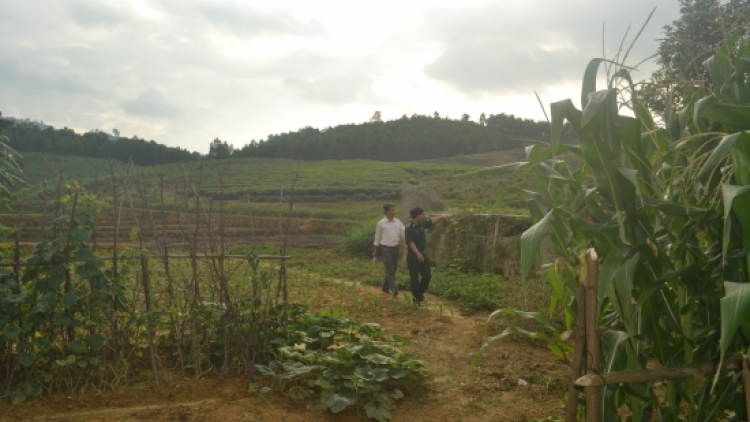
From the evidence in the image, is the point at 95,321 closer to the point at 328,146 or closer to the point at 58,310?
the point at 58,310

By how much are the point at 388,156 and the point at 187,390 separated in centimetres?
5822

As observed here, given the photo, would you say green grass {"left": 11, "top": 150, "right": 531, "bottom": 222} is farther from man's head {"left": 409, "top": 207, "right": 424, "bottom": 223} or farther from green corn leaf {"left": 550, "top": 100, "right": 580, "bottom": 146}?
green corn leaf {"left": 550, "top": 100, "right": 580, "bottom": 146}

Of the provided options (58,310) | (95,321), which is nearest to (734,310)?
(95,321)

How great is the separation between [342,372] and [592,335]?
8.73ft

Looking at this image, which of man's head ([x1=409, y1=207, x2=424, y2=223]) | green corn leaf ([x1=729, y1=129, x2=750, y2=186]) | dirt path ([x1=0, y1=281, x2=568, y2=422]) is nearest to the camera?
green corn leaf ([x1=729, y1=129, x2=750, y2=186])

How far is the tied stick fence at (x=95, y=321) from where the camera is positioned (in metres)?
4.68

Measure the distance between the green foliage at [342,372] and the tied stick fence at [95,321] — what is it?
31 centimetres

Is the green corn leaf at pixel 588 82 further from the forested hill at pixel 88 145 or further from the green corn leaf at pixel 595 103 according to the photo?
the forested hill at pixel 88 145

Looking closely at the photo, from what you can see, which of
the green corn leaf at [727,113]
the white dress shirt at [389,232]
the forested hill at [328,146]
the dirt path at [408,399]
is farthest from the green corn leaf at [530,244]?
the forested hill at [328,146]

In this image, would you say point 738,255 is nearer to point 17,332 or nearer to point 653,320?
point 653,320

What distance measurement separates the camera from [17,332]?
14.8ft

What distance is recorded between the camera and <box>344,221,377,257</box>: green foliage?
17.4m

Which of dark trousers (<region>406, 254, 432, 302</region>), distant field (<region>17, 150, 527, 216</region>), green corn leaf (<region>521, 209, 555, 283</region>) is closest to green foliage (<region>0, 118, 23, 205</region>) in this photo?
green corn leaf (<region>521, 209, 555, 283</region>)

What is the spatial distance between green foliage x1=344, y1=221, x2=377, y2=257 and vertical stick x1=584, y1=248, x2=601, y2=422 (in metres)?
14.5
